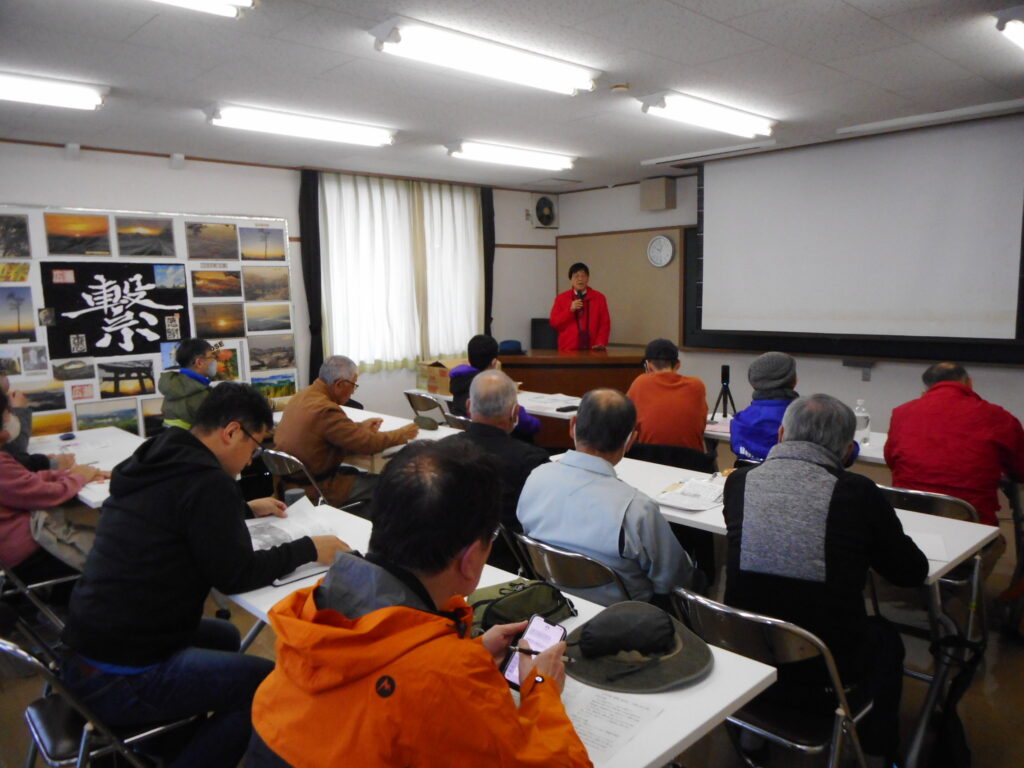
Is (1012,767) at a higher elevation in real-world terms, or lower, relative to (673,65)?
lower

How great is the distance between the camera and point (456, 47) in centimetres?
327

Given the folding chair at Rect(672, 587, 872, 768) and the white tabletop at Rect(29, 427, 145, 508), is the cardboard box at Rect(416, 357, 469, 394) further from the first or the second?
the folding chair at Rect(672, 587, 872, 768)

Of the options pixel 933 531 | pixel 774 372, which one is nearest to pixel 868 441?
pixel 774 372

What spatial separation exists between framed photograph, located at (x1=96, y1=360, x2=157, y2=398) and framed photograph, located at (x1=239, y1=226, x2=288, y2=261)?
4.26ft

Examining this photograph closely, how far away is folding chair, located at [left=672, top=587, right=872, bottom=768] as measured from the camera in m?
1.63

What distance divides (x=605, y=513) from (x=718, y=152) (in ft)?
16.5

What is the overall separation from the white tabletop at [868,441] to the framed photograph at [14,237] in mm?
5021

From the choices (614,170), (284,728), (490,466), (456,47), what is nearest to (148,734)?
(284,728)

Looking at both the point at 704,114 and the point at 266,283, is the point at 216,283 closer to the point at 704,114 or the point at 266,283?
the point at 266,283

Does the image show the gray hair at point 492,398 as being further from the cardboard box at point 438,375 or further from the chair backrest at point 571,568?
A: the cardboard box at point 438,375

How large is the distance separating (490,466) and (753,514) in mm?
979

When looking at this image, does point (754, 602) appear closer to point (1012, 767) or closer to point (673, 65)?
point (1012, 767)

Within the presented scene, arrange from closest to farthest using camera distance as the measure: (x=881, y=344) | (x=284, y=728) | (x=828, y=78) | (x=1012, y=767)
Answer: (x=284, y=728) → (x=1012, y=767) → (x=828, y=78) → (x=881, y=344)

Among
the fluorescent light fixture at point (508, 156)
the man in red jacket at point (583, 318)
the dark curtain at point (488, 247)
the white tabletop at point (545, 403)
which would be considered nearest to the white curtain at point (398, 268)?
the dark curtain at point (488, 247)
